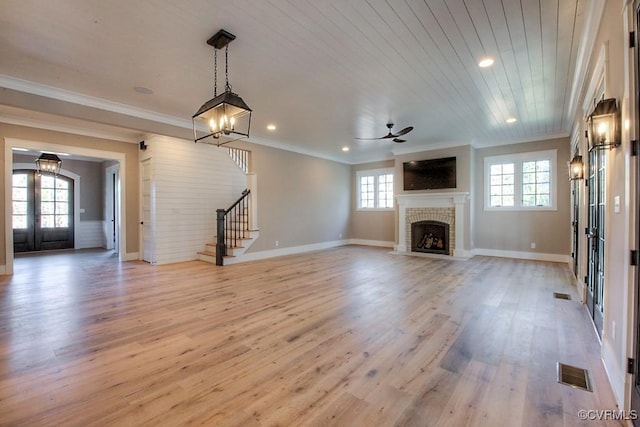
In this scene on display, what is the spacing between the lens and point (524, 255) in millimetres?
6953

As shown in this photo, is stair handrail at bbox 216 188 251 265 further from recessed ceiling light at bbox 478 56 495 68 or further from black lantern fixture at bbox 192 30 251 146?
recessed ceiling light at bbox 478 56 495 68

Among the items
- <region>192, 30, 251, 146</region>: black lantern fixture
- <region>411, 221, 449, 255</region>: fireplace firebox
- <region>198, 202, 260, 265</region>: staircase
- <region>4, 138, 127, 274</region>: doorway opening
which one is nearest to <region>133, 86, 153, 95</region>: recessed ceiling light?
<region>192, 30, 251, 146</region>: black lantern fixture

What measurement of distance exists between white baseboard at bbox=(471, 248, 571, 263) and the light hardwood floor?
2.15 m

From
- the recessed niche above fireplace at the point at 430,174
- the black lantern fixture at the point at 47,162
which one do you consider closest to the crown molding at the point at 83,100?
the black lantern fixture at the point at 47,162

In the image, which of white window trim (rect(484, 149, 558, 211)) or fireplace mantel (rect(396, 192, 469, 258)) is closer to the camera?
white window trim (rect(484, 149, 558, 211))

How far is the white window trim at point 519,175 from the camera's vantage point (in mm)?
6609

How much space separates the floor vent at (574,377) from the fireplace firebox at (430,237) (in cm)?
548

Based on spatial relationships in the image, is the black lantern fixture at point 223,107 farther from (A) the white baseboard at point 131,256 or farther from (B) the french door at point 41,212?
(B) the french door at point 41,212

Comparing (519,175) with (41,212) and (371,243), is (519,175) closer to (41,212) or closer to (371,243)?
(371,243)

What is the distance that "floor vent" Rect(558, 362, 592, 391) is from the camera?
2019 millimetres

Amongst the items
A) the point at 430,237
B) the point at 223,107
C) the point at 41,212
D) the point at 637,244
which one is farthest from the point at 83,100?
the point at 430,237

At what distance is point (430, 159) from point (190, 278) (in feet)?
21.1

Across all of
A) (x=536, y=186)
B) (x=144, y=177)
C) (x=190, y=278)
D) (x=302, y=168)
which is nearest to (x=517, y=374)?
(x=190, y=278)

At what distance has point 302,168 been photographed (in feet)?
27.3
